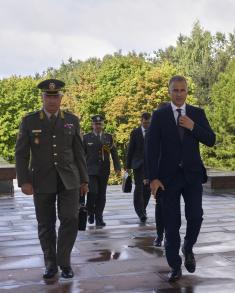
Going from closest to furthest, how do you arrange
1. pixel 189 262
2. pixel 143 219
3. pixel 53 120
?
pixel 189 262 → pixel 53 120 → pixel 143 219

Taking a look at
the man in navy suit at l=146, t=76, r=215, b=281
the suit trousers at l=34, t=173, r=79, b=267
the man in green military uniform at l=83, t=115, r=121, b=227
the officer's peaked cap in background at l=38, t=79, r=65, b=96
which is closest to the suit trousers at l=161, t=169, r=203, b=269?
the man in navy suit at l=146, t=76, r=215, b=281

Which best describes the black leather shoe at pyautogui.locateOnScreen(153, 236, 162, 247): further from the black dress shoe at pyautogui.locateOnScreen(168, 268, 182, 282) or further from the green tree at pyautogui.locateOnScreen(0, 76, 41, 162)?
the green tree at pyautogui.locateOnScreen(0, 76, 41, 162)

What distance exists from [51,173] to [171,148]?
46.3 inches

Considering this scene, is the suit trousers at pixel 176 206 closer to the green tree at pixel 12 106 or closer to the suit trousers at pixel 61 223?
the suit trousers at pixel 61 223

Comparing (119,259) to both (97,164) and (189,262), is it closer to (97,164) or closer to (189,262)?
(189,262)

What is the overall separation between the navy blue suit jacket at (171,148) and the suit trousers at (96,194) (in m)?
3.97

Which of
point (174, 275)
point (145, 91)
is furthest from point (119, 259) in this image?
point (145, 91)

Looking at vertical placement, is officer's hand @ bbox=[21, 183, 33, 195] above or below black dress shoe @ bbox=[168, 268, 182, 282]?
above

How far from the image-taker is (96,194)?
930cm

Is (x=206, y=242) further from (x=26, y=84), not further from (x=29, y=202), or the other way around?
Result: (x=26, y=84)

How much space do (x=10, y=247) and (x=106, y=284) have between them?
221cm

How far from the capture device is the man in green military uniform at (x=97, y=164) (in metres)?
9.19

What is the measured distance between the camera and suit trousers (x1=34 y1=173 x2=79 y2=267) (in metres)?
5.54

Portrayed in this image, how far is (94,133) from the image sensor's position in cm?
933
